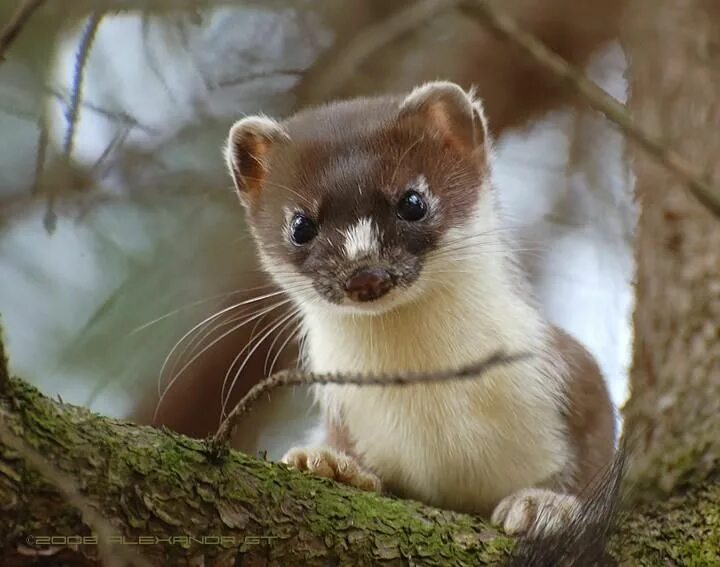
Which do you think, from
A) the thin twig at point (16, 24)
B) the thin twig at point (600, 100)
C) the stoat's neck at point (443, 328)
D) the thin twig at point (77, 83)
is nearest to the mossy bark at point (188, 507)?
the thin twig at point (77, 83)

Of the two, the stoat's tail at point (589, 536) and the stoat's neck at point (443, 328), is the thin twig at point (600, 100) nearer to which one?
the stoat's tail at point (589, 536)

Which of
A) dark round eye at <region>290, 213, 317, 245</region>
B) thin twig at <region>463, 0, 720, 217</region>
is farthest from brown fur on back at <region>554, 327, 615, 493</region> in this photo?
thin twig at <region>463, 0, 720, 217</region>

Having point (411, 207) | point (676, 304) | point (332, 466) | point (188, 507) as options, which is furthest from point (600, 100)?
point (676, 304)

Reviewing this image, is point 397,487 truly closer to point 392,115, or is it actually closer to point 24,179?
point 392,115

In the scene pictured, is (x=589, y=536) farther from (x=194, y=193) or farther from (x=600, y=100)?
(x=194, y=193)

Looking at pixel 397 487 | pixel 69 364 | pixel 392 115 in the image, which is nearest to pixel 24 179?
pixel 69 364

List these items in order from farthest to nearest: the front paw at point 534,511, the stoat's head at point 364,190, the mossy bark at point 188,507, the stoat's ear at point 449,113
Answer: the stoat's ear at point 449,113, the stoat's head at point 364,190, the front paw at point 534,511, the mossy bark at point 188,507
